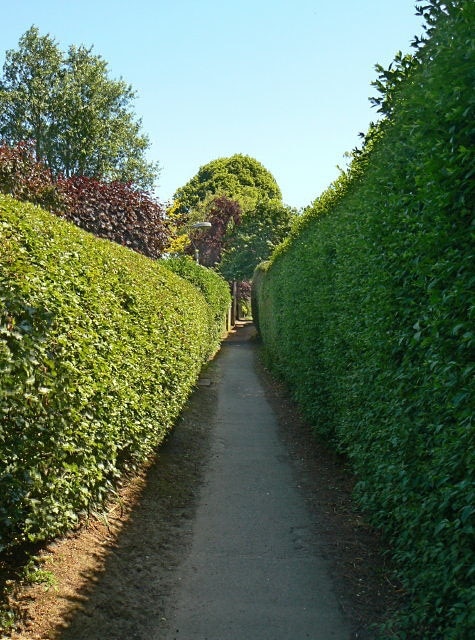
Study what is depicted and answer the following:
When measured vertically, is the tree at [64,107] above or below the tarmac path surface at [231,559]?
above

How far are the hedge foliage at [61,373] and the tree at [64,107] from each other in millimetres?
30898

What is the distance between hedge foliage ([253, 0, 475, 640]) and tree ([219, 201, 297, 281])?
101 feet

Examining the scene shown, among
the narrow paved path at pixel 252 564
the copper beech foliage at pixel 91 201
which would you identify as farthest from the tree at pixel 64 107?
the narrow paved path at pixel 252 564

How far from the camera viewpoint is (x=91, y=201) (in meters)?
15.2

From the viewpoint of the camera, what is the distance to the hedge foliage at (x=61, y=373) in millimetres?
3434

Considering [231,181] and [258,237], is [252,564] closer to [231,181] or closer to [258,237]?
[258,237]

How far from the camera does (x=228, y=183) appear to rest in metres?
60.2

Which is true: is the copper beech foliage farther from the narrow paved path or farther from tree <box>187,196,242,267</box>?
tree <box>187,196,242,267</box>

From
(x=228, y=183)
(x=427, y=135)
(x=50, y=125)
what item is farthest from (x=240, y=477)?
(x=228, y=183)

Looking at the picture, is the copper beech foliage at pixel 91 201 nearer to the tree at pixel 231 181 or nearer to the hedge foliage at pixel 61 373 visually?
the hedge foliage at pixel 61 373

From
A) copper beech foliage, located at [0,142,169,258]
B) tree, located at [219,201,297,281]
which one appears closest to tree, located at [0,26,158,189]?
tree, located at [219,201,297,281]

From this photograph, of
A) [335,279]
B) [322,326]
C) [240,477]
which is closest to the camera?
[335,279]

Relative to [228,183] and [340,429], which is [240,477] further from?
[228,183]

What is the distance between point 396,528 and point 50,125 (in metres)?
35.9
